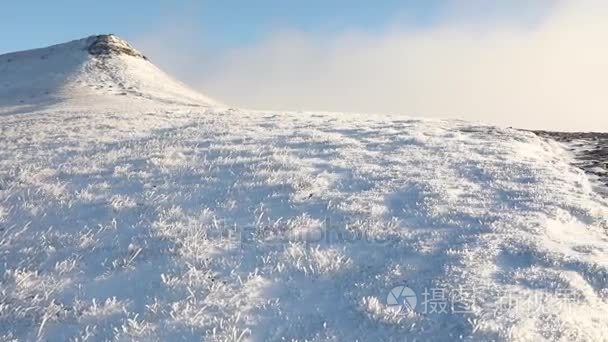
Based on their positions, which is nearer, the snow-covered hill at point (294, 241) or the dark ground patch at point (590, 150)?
the snow-covered hill at point (294, 241)

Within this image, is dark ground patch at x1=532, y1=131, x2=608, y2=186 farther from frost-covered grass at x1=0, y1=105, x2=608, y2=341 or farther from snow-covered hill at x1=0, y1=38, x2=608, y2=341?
frost-covered grass at x1=0, y1=105, x2=608, y2=341

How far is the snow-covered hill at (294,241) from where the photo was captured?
757 centimetres

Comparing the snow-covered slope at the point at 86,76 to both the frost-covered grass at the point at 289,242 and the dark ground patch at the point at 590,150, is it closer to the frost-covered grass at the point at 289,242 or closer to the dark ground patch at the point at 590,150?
the frost-covered grass at the point at 289,242

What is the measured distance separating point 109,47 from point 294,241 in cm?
4406

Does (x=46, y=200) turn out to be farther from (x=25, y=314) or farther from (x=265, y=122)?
(x=265, y=122)

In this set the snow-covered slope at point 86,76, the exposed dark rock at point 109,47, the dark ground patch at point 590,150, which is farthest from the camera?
the exposed dark rock at point 109,47

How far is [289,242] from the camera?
979cm

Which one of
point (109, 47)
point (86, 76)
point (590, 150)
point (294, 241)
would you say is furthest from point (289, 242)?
point (109, 47)

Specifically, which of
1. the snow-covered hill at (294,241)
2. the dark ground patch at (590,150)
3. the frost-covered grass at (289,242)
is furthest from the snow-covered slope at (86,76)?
the dark ground patch at (590,150)

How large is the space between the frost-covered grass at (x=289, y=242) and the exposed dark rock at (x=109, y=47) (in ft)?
107

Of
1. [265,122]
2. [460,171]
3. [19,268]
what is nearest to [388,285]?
[19,268]

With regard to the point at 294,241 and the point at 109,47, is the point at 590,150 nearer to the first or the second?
the point at 294,241

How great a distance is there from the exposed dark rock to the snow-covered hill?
31256 millimetres

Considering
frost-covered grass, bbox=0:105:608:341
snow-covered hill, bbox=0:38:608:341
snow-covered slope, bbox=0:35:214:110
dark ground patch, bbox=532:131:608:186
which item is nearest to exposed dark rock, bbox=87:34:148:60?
snow-covered slope, bbox=0:35:214:110
